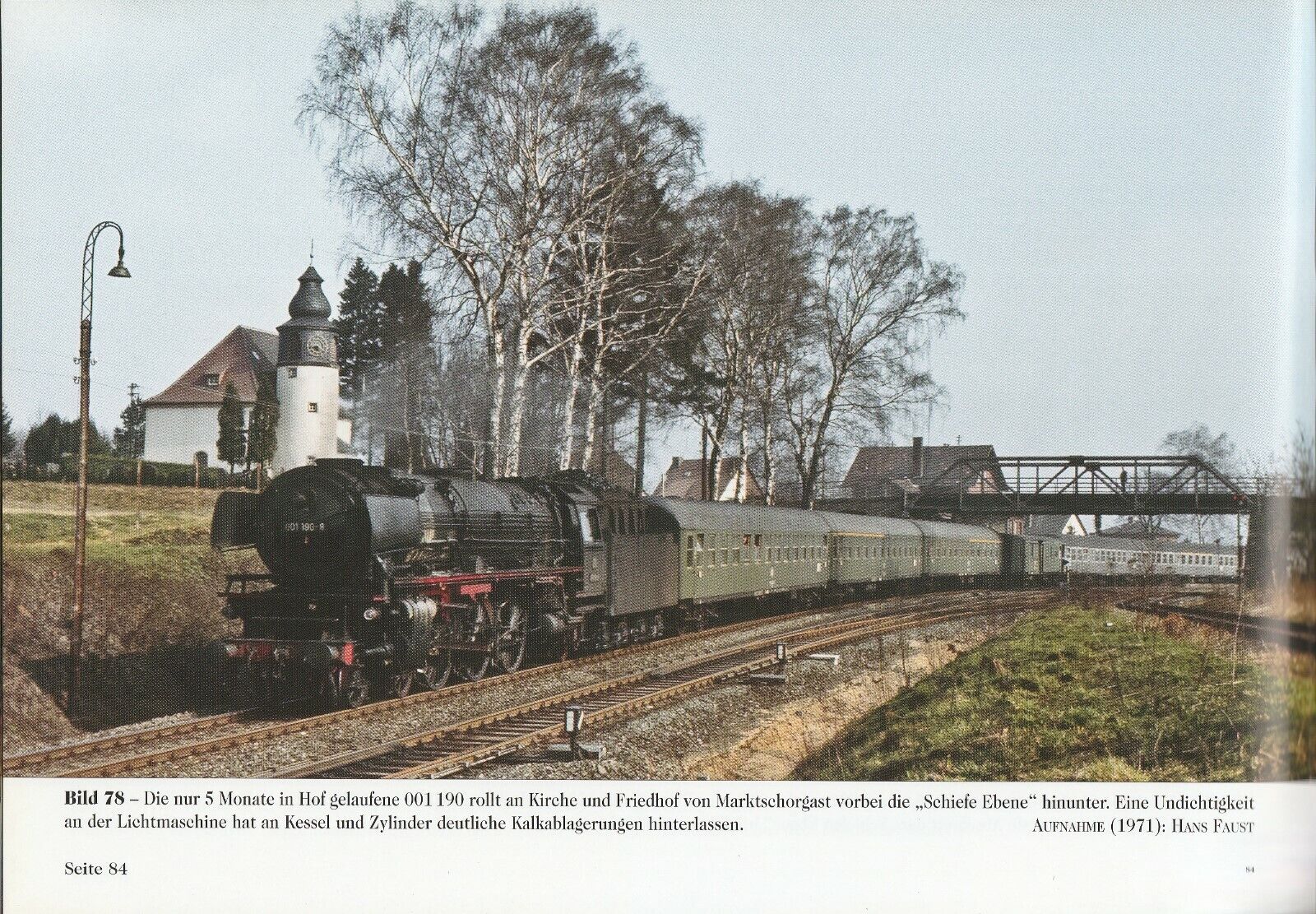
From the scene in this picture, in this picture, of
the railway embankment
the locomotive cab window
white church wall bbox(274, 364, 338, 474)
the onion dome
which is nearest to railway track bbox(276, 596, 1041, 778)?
the locomotive cab window

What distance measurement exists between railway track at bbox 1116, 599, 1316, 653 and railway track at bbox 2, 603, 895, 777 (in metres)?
6.32

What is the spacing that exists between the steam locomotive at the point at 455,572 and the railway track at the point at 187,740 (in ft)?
1.01

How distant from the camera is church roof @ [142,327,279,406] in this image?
309 inches

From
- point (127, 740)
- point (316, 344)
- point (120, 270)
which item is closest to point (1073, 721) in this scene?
point (127, 740)

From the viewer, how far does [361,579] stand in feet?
26.3

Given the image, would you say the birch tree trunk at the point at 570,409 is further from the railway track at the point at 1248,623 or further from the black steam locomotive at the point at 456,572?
the railway track at the point at 1248,623

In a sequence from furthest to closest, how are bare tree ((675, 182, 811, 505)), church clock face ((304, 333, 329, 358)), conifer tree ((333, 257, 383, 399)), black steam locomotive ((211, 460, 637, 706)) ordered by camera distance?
bare tree ((675, 182, 811, 505)), conifer tree ((333, 257, 383, 399)), church clock face ((304, 333, 329, 358)), black steam locomotive ((211, 460, 637, 706))

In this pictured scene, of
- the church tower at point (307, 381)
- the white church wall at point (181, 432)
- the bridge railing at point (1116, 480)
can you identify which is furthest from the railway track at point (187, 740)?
the bridge railing at point (1116, 480)

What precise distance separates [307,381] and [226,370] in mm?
1269

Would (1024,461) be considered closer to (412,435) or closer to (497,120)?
(497,120)

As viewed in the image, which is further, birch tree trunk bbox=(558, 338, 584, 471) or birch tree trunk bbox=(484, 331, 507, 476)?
birch tree trunk bbox=(558, 338, 584, 471)

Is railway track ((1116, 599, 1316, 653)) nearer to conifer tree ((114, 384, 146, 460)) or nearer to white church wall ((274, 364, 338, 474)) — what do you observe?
white church wall ((274, 364, 338, 474))

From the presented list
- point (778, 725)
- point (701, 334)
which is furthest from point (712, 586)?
point (778, 725)

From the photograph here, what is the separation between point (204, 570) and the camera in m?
11.1
